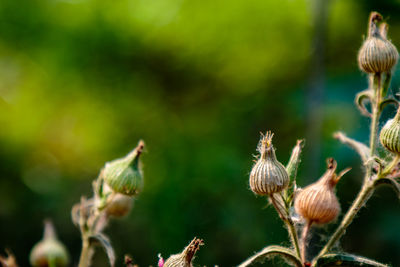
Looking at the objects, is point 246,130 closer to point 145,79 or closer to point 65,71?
point 145,79

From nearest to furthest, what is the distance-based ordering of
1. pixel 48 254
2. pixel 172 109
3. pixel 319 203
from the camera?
pixel 319 203, pixel 48 254, pixel 172 109

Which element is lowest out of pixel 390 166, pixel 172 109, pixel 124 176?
pixel 390 166

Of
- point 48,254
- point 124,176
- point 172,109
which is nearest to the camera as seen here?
point 124,176

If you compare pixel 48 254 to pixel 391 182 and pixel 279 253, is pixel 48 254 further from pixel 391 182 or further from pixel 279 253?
pixel 391 182

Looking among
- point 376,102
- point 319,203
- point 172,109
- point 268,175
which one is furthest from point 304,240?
point 172,109

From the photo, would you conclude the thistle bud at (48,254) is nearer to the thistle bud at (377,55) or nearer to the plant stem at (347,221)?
the plant stem at (347,221)

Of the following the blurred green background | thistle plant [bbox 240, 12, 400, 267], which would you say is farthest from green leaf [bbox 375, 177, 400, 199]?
the blurred green background

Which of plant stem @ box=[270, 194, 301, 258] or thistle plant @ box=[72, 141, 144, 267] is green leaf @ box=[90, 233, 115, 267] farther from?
plant stem @ box=[270, 194, 301, 258]
